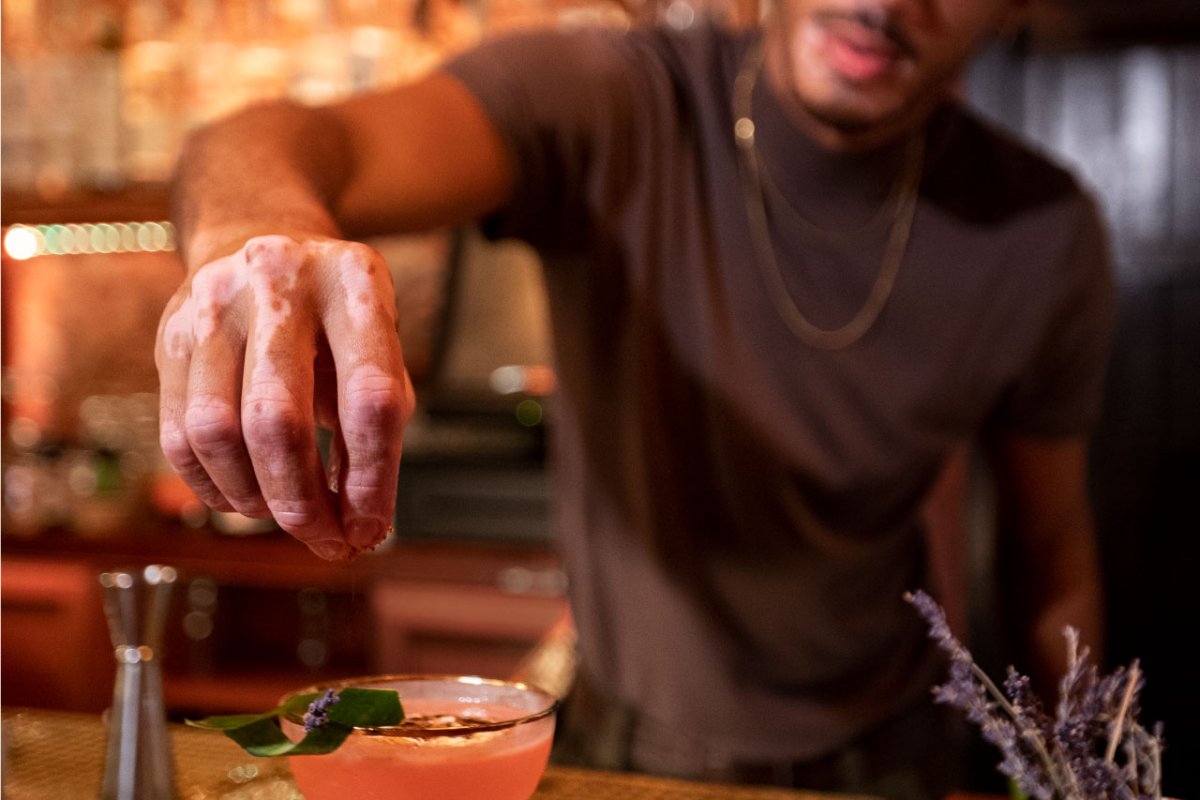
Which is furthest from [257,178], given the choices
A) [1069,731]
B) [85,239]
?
[85,239]

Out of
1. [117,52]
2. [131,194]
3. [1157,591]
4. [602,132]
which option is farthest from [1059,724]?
[117,52]

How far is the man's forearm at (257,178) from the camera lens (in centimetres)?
80

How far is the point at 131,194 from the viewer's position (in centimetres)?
326

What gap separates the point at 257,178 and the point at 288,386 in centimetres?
35

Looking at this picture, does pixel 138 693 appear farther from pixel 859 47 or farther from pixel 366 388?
pixel 859 47

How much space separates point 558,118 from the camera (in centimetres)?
138

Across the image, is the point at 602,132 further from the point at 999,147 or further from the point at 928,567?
the point at 928,567

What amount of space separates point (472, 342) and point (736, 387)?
1882mm

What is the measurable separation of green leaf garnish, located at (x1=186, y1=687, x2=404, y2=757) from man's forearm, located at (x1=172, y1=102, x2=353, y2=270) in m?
0.27

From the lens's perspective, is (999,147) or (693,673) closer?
(693,673)

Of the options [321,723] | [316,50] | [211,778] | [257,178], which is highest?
[316,50]

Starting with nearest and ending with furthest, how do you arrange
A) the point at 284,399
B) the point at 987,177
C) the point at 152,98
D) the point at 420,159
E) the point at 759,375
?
the point at 284,399 < the point at 420,159 < the point at 759,375 < the point at 987,177 < the point at 152,98

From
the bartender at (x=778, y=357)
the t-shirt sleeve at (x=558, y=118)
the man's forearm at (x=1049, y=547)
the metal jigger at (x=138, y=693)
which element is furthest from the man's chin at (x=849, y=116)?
the metal jigger at (x=138, y=693)

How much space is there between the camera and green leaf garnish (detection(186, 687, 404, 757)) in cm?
65
